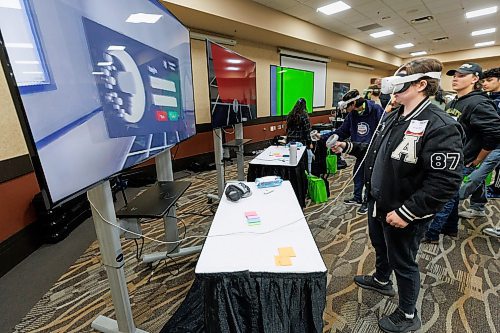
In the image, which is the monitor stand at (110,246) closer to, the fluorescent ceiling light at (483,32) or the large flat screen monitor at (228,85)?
the large flat screen monitor at (228,85)

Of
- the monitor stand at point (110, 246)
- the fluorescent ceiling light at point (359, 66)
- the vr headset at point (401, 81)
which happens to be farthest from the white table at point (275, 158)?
the fluorescent ceiling light at point (359, 66)

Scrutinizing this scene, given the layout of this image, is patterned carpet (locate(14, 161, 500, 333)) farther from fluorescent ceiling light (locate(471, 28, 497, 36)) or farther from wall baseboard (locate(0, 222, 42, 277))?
fluorescent ceiling light (locate(471, 28, 497, 36))

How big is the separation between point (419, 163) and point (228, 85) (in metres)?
2.45

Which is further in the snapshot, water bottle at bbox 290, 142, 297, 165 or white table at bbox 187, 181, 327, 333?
water bottle at bbox 290, 142, 297, 165

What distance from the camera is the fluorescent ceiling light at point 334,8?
15.4 ft

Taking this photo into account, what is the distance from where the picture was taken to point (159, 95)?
1.61 meters

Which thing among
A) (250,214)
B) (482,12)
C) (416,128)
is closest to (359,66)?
(482,12)

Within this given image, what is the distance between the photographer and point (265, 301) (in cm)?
91

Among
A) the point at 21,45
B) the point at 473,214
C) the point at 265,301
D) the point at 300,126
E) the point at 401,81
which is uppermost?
the point at 21,45

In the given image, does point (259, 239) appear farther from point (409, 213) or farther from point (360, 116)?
point (360, 116)

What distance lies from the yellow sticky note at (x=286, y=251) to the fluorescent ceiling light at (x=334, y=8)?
521 cm

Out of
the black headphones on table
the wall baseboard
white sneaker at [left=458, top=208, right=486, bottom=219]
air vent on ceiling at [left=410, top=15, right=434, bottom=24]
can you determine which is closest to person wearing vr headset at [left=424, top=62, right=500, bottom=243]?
white sneaker at [left=458, top=208, right=486, bottom=219]

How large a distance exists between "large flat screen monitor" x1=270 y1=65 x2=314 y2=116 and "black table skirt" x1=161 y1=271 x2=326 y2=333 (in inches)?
192

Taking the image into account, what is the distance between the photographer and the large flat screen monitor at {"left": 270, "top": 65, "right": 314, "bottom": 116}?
18.1 feet
